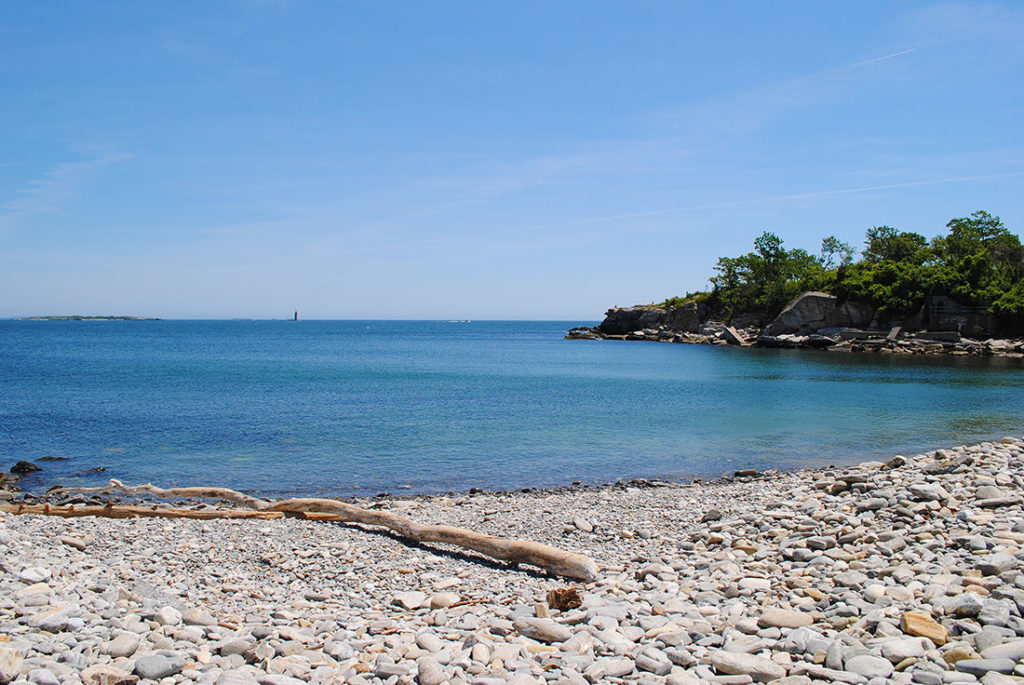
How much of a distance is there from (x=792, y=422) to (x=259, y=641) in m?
30.9

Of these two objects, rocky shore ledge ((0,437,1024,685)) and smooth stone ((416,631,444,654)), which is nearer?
rocky shore ledge ((0,437,1024,685))

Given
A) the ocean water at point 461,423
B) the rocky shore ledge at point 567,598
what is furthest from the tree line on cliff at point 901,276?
the rocky shore ledge at point 567,598

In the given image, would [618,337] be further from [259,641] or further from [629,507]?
[259,641]

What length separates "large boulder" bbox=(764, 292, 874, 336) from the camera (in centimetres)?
9712

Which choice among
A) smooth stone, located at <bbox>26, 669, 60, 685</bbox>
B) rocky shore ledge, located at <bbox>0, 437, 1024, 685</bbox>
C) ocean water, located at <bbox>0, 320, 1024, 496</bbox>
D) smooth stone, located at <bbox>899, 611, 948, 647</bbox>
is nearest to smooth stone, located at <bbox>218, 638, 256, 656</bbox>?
rocky shore ledge, located at <bbox>0, 437, 1024, 685</bbox>

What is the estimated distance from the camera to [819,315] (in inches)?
3935

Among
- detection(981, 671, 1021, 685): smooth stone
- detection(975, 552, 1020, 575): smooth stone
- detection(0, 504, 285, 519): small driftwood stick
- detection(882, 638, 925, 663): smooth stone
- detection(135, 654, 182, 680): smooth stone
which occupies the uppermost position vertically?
detection(975, 552, 1020, 575): smooth stone

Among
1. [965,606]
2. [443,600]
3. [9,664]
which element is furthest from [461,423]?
[9,664]

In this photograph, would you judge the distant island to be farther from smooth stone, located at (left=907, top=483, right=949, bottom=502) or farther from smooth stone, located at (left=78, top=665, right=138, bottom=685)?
smooth stone, located at (left=78, top=665, right=138, bottom=685)

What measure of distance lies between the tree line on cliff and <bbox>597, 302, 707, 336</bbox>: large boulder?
3.63 m

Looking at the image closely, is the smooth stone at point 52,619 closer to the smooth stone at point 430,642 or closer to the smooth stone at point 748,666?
the smooth stone at point 430,642

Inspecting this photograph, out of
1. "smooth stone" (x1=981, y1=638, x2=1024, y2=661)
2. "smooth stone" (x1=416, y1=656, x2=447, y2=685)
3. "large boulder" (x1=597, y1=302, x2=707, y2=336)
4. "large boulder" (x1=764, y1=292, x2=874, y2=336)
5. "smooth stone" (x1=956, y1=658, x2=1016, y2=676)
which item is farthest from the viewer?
"large boulder" (x1=597, y1=302, x2=707, y2=336)

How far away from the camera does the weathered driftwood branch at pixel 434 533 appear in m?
10.4

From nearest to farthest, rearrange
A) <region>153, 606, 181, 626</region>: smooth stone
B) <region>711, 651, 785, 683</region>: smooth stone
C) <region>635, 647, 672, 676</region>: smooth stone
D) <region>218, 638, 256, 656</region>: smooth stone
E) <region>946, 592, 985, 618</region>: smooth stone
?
<region>711, 651, 785, 683</region>: smooth stone → <region>635, 647, 672, 676</region>: smooth stone → <region>218, 638, 256, 656</region>: smooth stone → <region>946, 592, 985, 618</region>: smooth stone → <region>153, 606, 181, 626</region>: smooth stone
